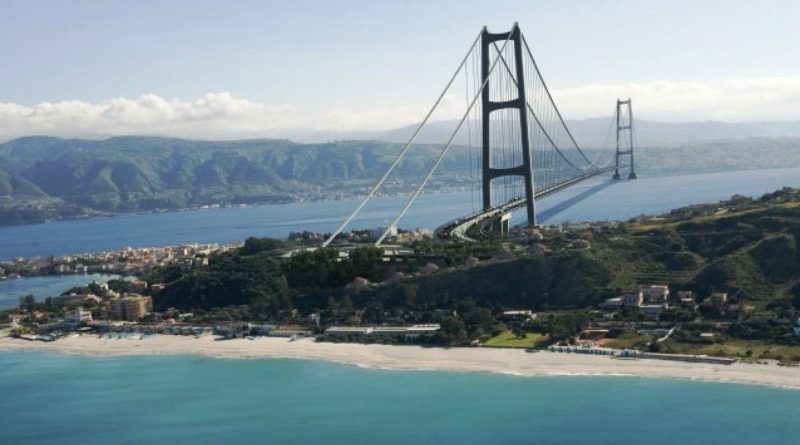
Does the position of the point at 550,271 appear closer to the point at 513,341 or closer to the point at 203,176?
the point at 513,341

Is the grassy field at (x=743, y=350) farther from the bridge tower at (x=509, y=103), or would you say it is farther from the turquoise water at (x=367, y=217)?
the turquoise water at (x=367, y=217)

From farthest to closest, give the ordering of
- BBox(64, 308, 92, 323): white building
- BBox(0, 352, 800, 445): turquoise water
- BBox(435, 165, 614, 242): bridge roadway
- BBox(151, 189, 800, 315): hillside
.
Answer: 1. BBox(435, 165, 614, 242): bridge roadway
2. BBox(64, 308, 92, 323): white building
3. BBox(151, 189, 800, 315): hillside
4. BBox(0, 352, 800, 445): turquoise water

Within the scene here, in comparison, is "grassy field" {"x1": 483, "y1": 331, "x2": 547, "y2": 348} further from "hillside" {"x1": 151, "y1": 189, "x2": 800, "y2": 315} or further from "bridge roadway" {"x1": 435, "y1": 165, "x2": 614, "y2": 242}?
"bridge roadway" {"x1": 435, "y1": 165, "x2": 614, "y2": 242}

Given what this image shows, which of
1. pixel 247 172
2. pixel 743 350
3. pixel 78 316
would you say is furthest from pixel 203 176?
pixel 743 350

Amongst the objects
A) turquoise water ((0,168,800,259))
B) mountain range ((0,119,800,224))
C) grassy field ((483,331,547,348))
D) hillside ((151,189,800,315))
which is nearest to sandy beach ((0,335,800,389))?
grassy field ((483,331,547,348))

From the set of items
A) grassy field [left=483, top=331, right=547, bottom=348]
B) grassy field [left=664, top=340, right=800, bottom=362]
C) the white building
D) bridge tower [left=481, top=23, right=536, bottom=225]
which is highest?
bridge tower [left=481, top=23, right=536, bottom=225]

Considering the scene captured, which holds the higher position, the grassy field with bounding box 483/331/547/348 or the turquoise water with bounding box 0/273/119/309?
the grassy field with bounding box 483/331/547/348

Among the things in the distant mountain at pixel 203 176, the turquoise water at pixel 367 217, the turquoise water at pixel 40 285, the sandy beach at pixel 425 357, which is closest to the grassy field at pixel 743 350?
the sandy beach at pixel 425 357
